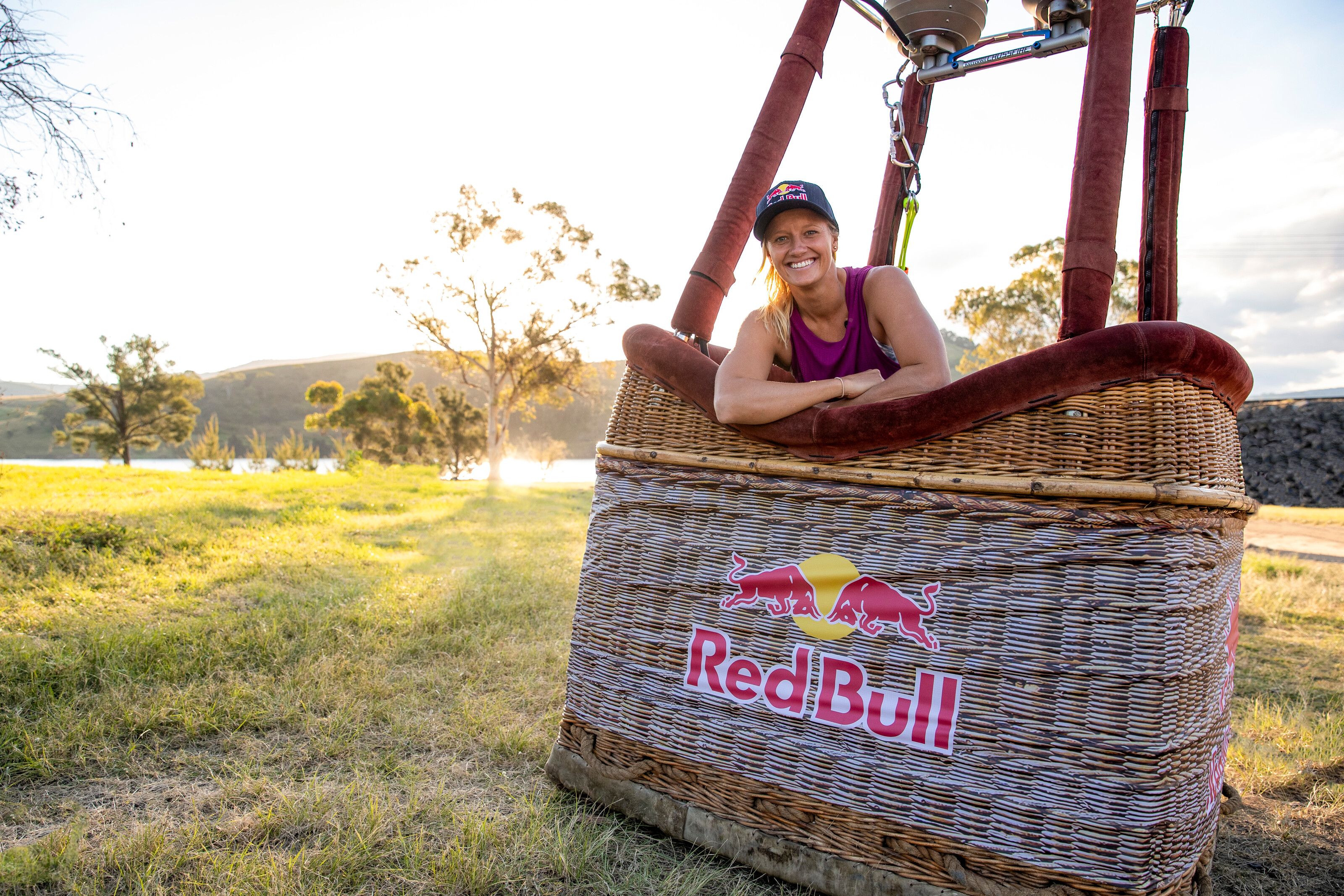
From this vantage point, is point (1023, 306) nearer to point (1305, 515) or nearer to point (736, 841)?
point (1305, 515)

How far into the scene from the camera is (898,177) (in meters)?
3.12

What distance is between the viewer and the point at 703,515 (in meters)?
1.99

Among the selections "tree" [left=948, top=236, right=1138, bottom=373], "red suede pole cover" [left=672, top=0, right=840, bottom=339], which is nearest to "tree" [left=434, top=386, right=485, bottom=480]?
"tree" [left=948, top=236, right=1138, bottom=373]

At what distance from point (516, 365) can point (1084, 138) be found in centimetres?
2664

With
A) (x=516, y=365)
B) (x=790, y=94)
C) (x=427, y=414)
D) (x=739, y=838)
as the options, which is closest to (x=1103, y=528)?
(x=739, y=838)

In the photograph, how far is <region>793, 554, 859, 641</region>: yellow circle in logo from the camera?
1.73 m

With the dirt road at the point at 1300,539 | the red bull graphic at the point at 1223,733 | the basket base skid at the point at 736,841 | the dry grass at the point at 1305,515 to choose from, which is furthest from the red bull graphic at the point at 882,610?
the dry grass at the point at 1305,515

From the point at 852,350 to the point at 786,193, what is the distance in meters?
0.52

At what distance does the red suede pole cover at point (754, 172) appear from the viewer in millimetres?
2430

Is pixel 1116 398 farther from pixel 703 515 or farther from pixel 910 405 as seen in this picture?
pixel 703 515

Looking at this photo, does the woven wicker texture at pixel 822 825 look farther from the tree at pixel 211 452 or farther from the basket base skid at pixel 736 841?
the tree at pixel 211 452

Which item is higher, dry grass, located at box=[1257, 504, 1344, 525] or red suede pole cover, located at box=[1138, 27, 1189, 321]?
red suede pole cover, located at box=[1138, 27, 1189, 321]

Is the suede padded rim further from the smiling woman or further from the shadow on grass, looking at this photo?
the shadow on grass

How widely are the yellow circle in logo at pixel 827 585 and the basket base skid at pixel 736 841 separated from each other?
52cm
